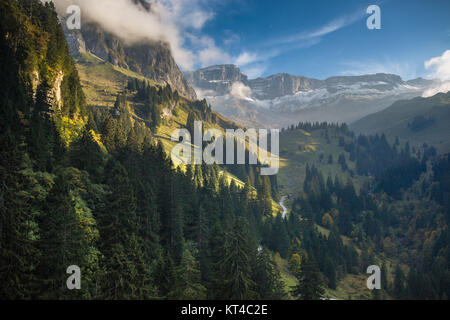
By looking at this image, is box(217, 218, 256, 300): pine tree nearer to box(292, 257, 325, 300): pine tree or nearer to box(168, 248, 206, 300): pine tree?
box(168, 248, 206, 300): pine tree

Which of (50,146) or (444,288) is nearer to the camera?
(50,146)

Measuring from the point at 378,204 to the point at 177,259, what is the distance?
187550 millimetres

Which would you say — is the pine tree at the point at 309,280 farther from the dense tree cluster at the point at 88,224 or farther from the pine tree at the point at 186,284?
the pine tree at the point at 186,284

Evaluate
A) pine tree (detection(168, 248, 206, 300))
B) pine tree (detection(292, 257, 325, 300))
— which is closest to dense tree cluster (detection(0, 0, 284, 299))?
pine tree (detection(168, 248, 206, 300))

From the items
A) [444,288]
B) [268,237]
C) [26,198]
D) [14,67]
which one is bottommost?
[444,288]

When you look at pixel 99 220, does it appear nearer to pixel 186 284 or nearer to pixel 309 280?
pixel 186 284

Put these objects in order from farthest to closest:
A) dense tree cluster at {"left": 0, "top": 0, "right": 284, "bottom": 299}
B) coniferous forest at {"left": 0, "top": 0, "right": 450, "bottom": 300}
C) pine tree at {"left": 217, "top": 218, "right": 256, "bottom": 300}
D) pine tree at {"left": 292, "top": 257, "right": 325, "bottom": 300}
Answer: pine tree at {"left": 292, "top": 257, "right": 325, "bottom": 300} → pine tree at {"left": 217, "top": 218, "right": 256, "bottom": 300} → coniferous forest at {"left": 0, "top": 0, "right": 450, "bottom": 300} → dense tree cluster at {"left": 0, "top": 0, "right": 284, "bottom": 299}

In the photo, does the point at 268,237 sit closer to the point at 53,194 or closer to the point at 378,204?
the point at 53,194

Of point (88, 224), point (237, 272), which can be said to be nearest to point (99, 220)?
point (88, 224)

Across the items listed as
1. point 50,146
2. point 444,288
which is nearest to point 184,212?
point 50,146

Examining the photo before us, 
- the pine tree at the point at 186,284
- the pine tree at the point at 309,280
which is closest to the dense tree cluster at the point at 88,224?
the pine tree at the point at 186,284

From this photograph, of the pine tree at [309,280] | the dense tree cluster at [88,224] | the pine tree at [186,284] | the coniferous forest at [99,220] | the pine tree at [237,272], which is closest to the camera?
the dense tree cluster at [88,224]

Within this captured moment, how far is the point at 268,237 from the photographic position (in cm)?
9762
